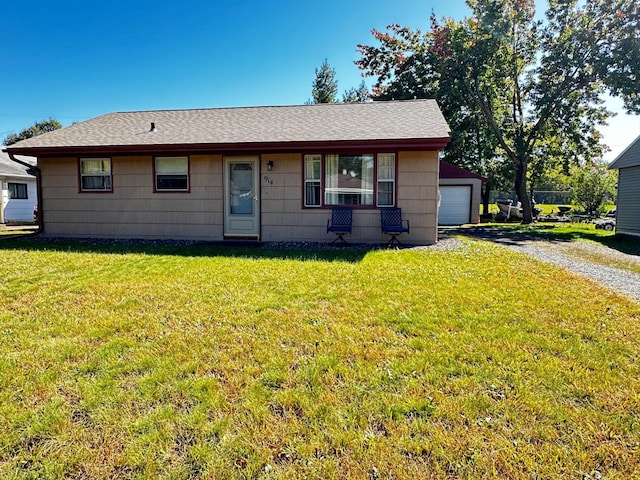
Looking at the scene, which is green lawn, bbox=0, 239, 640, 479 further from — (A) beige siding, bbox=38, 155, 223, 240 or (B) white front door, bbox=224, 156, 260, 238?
(A) beige siding, bbox=38, 155, 223, 240

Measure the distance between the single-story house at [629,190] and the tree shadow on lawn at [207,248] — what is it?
9231mm

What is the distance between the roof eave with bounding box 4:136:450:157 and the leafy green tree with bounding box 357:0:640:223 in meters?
9.75

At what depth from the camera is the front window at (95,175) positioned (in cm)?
981

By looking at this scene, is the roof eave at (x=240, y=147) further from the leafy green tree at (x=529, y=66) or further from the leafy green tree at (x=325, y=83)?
the leafy green tree at (x=325, y=83)

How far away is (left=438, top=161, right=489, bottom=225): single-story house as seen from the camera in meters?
18.3

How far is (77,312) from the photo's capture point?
12.7 feet

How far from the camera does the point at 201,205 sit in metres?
9.49

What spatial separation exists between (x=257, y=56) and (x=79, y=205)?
422 inches

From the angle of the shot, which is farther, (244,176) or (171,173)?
(171,173)

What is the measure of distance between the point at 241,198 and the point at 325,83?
1110 inches

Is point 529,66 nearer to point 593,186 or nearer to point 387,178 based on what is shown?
point 593,186

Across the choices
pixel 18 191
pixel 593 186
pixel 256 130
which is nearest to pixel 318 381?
pixel 256 130

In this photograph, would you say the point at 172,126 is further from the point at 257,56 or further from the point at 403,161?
the point at 257,56

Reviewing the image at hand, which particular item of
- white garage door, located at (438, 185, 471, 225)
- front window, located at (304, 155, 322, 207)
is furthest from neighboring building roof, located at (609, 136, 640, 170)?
front window, located at (304, 155, 322, 207)
